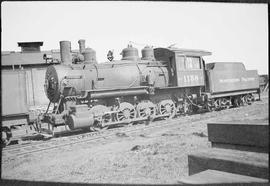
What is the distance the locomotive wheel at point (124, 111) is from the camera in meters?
10.0

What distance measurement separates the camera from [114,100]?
10281mm

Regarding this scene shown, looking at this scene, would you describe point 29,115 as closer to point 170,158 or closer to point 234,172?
point 170,158

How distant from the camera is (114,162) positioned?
198 inches

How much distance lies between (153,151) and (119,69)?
568cm

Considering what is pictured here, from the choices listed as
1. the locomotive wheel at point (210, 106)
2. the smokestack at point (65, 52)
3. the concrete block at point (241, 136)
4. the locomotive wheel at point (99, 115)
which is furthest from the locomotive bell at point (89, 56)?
the concrete block at point (241, 136)

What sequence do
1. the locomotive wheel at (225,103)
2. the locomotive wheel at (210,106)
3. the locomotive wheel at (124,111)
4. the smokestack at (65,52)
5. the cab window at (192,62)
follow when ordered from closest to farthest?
the smokestack at (65,52) → the locomotive wheel at (124,111) → the cab window at (192,62) → the locomotive wheel at (210,106) → the locomotive wheel at (225,103)

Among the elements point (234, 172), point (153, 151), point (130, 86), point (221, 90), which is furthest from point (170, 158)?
point (221, 90)

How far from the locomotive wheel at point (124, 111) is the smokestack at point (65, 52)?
9.25 feet

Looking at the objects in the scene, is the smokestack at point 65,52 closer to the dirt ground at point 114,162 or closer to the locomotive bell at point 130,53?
the locomotive bell at point 130,53

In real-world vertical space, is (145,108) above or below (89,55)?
below

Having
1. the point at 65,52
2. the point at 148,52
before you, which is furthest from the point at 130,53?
the point at 65,52

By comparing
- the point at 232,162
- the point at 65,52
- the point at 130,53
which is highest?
the point at 130,53

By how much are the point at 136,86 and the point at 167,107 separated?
5.93 feet

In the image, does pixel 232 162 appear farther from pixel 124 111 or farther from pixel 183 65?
pixel 183 65
